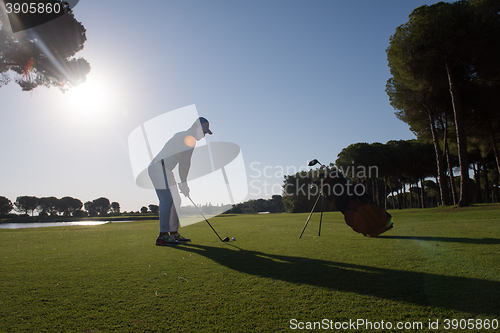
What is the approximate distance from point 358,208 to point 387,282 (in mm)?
3274

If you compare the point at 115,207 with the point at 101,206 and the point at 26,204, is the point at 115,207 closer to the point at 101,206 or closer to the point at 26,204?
the point at 101,206

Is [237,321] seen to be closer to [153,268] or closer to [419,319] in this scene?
[419,319]

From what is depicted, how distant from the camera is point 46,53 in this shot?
16.2 meters

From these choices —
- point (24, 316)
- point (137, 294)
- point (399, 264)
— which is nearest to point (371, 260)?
point (399, 264)

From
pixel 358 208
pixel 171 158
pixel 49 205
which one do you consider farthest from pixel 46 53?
pixel 49 205

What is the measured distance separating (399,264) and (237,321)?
2.22m

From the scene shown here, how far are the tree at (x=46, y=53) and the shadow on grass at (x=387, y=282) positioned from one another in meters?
19.3

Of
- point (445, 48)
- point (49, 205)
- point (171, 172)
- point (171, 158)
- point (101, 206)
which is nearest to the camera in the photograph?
point (171, 158)

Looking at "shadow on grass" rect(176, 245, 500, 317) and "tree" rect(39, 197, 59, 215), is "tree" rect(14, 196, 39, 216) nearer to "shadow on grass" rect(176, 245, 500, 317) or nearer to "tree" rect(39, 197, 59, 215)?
"tree" rect(39, 197, 59, 215)

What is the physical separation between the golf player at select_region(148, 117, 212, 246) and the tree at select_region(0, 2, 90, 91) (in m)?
15.9

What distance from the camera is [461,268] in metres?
2.65

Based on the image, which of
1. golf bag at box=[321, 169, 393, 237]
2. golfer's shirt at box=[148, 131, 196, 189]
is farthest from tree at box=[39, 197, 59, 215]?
golf bag at box=[321, 169, 393, 237]

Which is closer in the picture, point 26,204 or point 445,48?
point 445,48

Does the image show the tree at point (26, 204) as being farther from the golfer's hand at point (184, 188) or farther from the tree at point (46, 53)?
the golfer's hand at point (184, 188)
